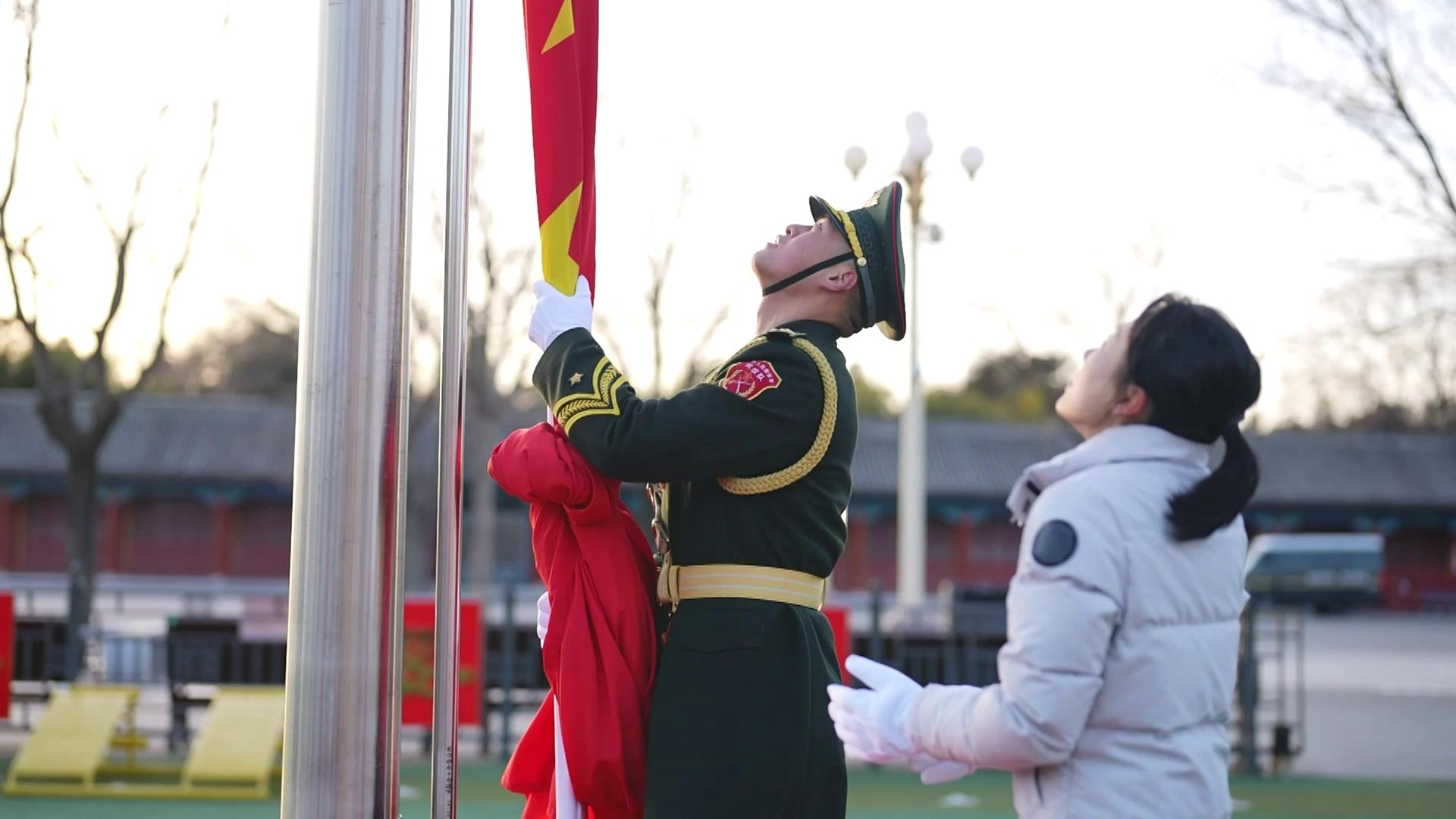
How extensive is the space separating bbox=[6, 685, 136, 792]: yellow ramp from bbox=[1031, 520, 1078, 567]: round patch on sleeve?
7.39 metres

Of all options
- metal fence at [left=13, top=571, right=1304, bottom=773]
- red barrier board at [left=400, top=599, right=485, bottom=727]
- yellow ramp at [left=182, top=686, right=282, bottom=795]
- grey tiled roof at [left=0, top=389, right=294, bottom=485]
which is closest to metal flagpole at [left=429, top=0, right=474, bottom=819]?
yellow ramp at [left=182, top=686, right=282, bottom=795]

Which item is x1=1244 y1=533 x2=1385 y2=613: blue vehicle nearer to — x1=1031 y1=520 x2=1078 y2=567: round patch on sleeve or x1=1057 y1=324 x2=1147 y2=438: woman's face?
x1=1057 y1=324 x2=1147 y2=438: woman's face

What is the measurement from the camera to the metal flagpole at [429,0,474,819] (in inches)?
93.0

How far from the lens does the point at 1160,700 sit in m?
1.91

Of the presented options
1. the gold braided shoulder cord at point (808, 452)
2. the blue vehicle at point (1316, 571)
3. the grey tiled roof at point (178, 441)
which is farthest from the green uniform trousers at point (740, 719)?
the blue vehicle at point (1316, 571)

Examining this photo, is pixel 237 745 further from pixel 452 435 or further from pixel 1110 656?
pixel 1110 656

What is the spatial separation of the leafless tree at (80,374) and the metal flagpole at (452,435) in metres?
7.12

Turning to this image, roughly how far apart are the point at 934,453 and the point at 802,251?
34433mm

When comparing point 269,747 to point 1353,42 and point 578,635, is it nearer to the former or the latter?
point 578,635

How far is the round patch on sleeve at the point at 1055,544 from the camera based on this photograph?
73.0 inches

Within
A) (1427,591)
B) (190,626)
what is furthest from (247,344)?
(1427,591)

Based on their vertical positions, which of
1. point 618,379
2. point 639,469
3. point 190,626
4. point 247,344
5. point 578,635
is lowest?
point 190,626

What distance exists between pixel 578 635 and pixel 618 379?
18.2 inches

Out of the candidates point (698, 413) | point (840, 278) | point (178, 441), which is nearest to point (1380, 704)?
point (840, 278)
